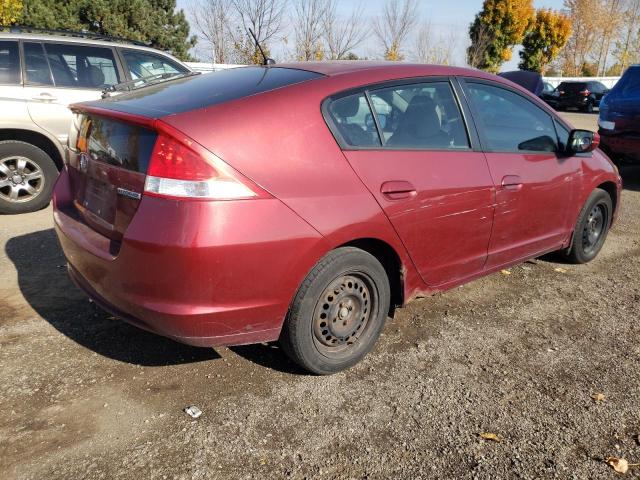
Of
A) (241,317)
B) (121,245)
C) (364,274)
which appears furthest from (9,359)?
(364,274)

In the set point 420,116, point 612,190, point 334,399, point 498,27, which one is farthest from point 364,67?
point 498,27

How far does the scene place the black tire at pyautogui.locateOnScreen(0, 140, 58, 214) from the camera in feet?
18.4

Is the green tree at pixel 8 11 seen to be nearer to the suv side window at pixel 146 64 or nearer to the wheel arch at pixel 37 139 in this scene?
the suv side window at pixel 146 64

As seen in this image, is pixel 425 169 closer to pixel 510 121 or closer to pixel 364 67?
pixel 364 67

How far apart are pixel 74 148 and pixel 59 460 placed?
168 cm

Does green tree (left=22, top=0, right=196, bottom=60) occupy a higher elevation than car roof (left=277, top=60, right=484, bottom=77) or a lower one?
higher

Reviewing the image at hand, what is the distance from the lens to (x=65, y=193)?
317 cm

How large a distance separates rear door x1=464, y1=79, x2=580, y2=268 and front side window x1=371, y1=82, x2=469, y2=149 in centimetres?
21

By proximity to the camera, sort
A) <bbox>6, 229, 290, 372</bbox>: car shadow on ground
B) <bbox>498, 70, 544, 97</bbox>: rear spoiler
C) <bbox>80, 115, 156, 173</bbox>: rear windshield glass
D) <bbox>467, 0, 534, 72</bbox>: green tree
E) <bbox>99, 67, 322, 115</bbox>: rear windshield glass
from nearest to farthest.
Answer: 1. <bbox>80, 115, 156, 173</bbox>: rear windshield glass
2. <bbox>99, 67, 322, 115</bbox>: rear windshield glass
3. <bbox>6, 229, 290, 372</bbox>: car shadow on ground
4. <bbox>498, 70, 544, 97</bbox>: rear spoiler
5. <bbox>467, 0, 534, 72</bbox>: green tree

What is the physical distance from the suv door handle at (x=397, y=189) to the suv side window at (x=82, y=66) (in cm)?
467

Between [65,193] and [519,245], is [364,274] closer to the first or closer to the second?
[519,245]

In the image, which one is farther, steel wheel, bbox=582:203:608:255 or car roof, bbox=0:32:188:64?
car roof, bbox=0:32:188:64

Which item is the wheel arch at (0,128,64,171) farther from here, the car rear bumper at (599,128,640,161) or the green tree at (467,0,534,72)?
the green tree at (467,0,534,72)

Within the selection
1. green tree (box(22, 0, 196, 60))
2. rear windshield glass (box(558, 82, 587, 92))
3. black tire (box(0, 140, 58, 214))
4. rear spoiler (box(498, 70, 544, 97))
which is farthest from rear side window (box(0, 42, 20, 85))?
rear windshield glass (box(558, 82, 587, 92))
